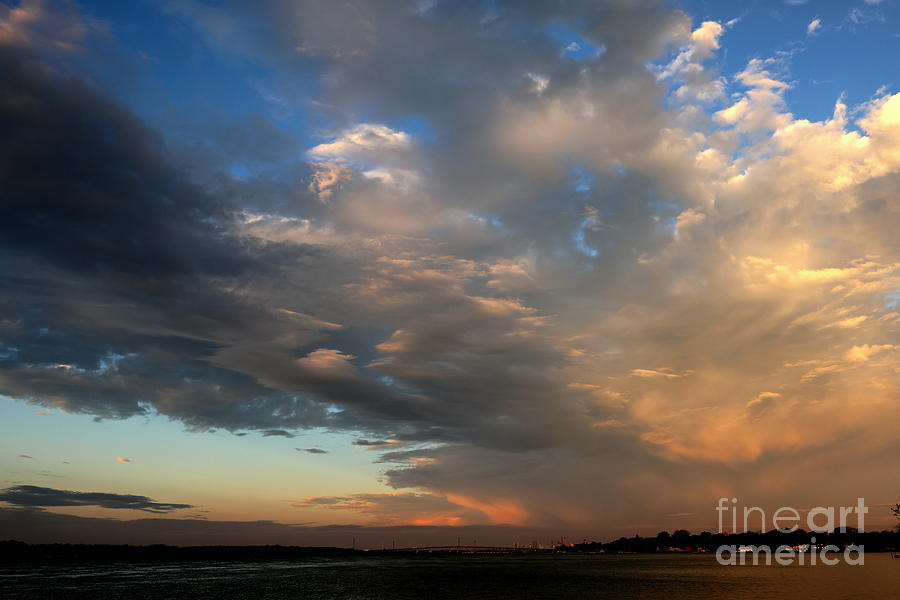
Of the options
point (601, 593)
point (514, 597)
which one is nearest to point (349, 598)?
point (514, 597)

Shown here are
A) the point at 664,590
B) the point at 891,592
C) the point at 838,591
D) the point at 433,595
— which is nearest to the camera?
the point at 891,592

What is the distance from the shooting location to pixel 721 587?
121688 millimetres

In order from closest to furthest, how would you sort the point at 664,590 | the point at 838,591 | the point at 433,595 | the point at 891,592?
1. the point at 891,592
2. the point at 838,591
3. the point at 433,595
4. the point at 664,590

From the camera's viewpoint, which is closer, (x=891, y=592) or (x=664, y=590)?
(x=891, y=592)

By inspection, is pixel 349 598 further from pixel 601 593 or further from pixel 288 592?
pixel 601 593

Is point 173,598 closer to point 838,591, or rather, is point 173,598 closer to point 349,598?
point 349,598

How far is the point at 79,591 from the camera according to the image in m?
115

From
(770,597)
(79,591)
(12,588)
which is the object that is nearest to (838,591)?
(770,597)

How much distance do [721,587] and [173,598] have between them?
4269 inches

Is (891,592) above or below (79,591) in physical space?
above

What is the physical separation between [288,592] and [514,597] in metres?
46.2

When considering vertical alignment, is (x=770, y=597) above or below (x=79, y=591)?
above

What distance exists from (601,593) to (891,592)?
155ft

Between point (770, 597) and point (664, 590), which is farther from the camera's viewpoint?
point (664, 590)
